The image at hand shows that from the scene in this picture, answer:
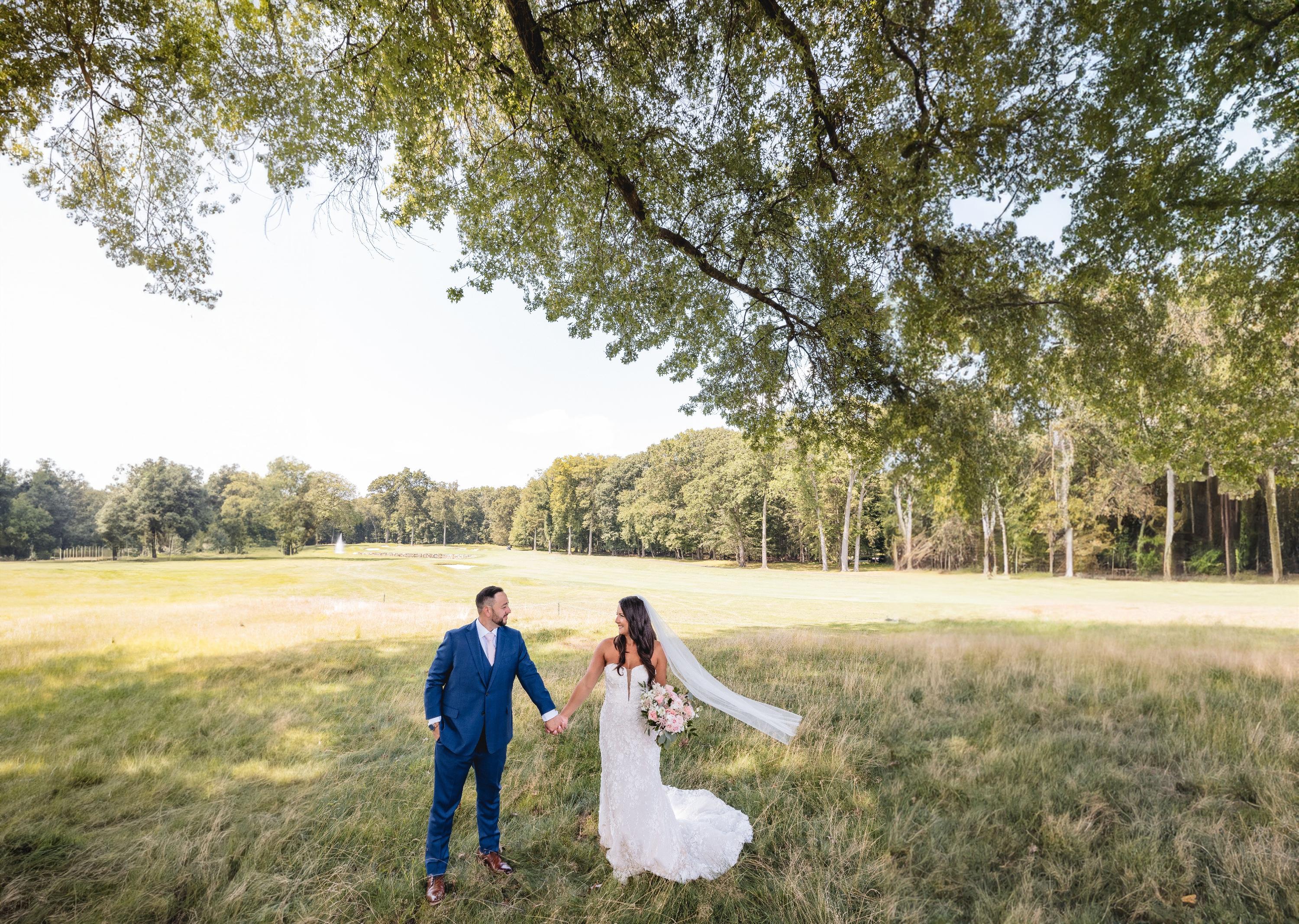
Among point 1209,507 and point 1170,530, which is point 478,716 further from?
point 1209,507

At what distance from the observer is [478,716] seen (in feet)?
14.4

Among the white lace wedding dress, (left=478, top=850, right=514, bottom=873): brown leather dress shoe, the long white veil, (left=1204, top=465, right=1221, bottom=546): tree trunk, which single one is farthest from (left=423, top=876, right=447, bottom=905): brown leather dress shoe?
(left=1204, top=465, right=1221, bottom=546): tree trunk

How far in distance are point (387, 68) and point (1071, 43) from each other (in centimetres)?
931

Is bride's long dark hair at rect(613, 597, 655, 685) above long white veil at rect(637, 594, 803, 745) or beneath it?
above

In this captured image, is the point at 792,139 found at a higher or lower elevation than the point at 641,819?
higher

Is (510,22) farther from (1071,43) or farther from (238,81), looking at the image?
(1071,43)

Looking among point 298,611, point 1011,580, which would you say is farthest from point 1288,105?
point 1011,580

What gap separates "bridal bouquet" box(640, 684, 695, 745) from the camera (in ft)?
15.3

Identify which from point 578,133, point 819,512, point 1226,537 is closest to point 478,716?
point 578,133

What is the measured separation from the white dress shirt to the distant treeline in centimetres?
837

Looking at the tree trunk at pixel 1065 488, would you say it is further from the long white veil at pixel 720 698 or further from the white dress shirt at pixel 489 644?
the white dress shirt at pixel 489 644

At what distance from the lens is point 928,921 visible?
12.9 ft

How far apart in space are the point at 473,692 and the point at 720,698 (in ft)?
12.9

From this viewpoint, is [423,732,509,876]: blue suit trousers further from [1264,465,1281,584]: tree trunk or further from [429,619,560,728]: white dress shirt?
[1264,465,1281,584]: tree trunk
